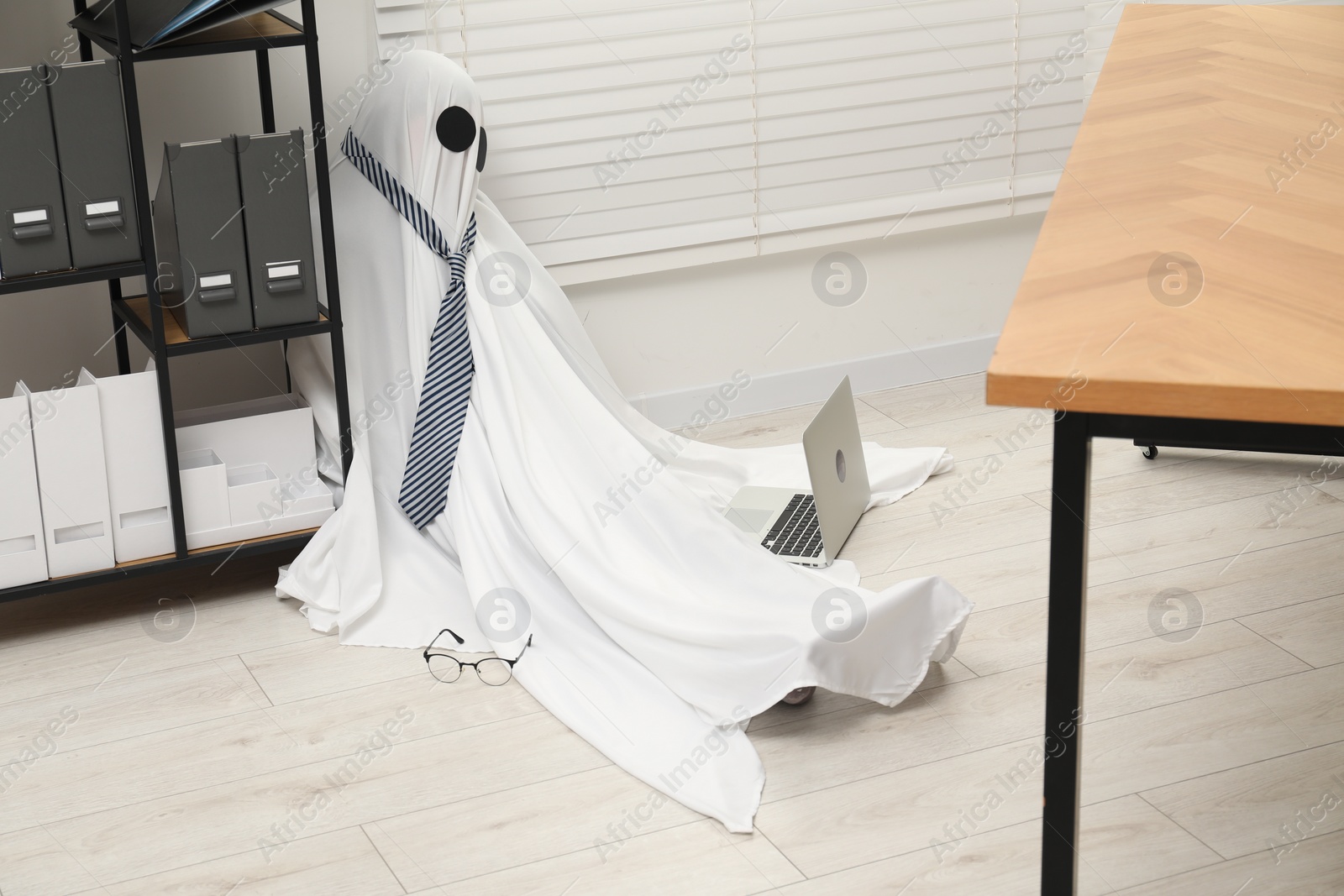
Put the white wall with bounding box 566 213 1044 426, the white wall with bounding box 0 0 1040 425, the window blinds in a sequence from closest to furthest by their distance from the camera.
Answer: the white wall with bounding box 0 0 1040 425 < the window blinds < the white wall with bounding box 566 213 1044 426

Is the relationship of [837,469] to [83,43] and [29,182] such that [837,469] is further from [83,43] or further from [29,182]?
[83,43]

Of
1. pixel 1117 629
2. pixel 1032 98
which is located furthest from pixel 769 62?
pixel 1117 629

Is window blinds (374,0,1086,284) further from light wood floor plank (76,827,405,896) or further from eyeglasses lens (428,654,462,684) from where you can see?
light wood floor plank (76,827,405,896)

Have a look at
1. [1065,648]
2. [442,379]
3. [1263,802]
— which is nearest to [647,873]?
[1065,648]

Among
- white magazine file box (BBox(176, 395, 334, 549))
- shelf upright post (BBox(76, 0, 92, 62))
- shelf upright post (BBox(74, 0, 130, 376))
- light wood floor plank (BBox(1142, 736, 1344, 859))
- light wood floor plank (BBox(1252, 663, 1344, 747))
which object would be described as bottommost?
light wood floor plank (BBox(1252, 663, 1344, 747))

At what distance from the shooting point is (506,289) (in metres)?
2.33

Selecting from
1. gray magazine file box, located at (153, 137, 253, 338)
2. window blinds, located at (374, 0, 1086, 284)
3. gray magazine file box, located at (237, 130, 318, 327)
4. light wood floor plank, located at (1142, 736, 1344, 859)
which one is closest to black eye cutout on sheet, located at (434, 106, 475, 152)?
gray magazine file box, located at (237, 130, 318, 327)

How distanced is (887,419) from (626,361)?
2.14ft

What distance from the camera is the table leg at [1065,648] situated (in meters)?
1.02

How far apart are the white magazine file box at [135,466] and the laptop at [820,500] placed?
1059mm

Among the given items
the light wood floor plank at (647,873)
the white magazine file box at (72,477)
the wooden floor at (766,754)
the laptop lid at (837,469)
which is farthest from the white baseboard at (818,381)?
the light wood floor plank at (647,873)

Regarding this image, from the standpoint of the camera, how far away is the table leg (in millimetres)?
1018

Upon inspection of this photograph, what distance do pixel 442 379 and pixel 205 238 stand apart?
47cm

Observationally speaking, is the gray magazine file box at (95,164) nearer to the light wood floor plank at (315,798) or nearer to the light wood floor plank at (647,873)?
the light wood floor plank at (315,798)
